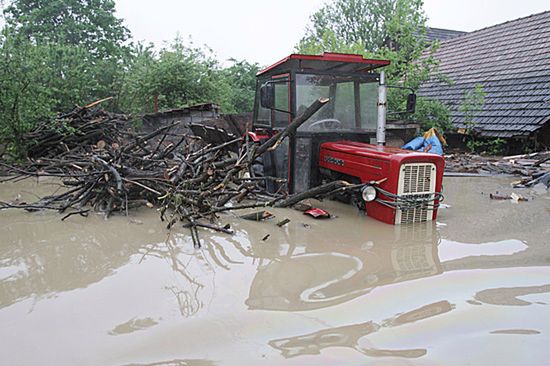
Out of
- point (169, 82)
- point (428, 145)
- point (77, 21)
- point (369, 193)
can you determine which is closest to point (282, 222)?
point (369, 193)


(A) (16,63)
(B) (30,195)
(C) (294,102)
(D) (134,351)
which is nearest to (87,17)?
(A) (16,63)

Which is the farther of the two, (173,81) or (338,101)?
(173,81)

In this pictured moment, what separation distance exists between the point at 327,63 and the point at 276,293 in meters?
3.63

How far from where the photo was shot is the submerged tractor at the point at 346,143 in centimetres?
491

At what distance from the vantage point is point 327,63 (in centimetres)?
570

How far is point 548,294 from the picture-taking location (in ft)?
9.96

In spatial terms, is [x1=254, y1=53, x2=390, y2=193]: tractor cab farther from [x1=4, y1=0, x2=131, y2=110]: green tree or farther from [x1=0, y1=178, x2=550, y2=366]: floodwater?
[x1=4, y1=0, x2=131, y2=110]: green tree

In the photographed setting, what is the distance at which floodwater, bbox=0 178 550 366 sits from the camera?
2.34 meters

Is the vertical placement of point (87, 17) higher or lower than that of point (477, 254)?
higher

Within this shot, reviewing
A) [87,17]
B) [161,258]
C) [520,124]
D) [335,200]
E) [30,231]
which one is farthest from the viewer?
[87,17]

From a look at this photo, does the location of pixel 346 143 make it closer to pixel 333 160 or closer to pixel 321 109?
pixel 333 160

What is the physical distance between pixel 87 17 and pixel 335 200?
2040 cm

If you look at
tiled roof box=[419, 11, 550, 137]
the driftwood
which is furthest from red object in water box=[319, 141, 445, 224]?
tiled roof box=[419, 11, 550, 137]

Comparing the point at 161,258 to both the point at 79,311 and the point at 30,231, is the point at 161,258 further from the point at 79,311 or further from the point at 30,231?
the point at 30,231
